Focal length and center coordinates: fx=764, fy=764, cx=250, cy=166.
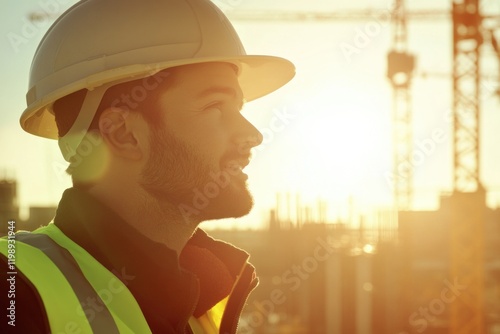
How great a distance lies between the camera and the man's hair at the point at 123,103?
2117mm

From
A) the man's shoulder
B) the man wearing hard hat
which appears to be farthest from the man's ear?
the man's shoulder

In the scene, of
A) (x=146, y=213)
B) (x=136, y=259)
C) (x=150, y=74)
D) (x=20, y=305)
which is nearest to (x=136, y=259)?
(x=136, y=259)

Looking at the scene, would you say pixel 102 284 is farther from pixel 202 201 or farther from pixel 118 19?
pixel 118 19

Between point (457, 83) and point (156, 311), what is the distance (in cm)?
2305

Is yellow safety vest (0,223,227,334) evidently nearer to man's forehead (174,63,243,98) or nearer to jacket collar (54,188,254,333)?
jacket collar (54,188,254,333)

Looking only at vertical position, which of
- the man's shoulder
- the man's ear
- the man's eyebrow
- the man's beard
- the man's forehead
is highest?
the man's forehead

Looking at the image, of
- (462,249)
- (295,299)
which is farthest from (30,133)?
(295,299)

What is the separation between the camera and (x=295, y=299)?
39.5 metres

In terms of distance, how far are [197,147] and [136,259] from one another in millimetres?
385

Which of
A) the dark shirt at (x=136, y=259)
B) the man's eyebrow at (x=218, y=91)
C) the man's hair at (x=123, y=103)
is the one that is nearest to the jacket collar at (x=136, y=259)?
the dark shirt at (x=136, y=259)

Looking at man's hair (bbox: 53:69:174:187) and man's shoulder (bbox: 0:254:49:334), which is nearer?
man's shoulder (bbox: 0:254:49:334)

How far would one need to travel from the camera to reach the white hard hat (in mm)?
2143

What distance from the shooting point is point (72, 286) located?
1.66 metres

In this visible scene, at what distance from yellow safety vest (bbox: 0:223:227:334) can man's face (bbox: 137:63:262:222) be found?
1.19 feet
